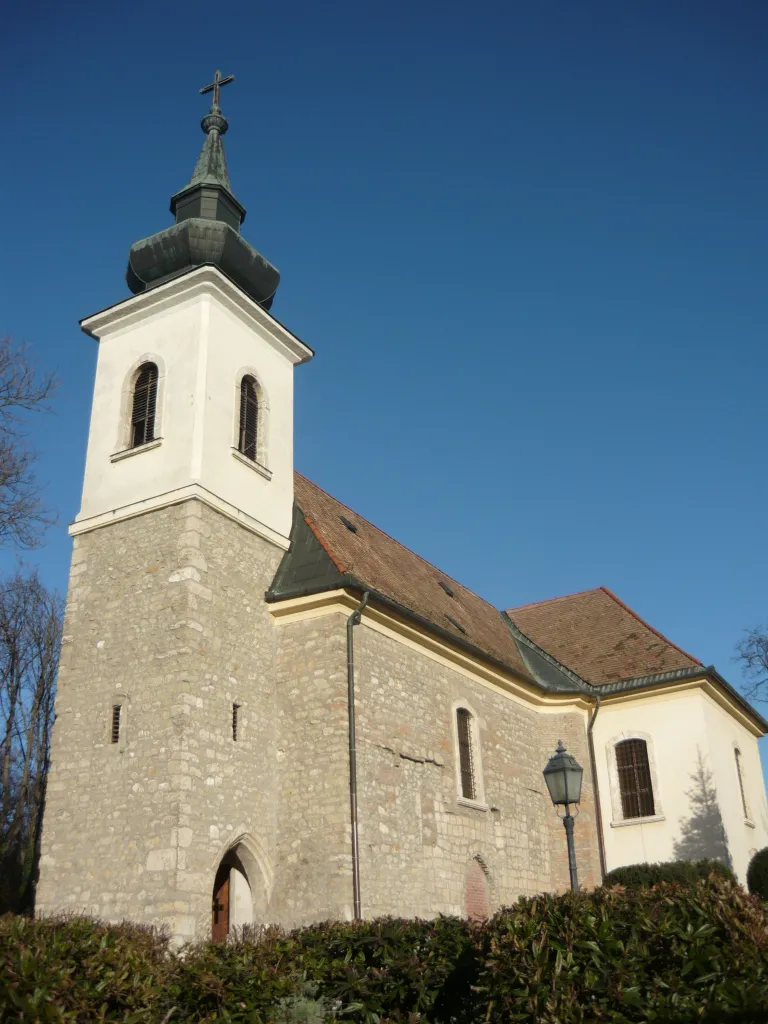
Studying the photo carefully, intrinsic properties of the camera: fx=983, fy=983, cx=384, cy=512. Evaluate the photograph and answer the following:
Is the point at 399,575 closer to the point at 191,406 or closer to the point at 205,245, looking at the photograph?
the point at 191,406

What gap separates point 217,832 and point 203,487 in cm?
538

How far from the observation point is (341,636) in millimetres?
15992

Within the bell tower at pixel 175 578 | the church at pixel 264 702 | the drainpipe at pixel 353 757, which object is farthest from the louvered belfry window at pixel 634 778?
the bell tower at pixel 175 578

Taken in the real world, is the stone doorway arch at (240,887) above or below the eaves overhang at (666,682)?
below

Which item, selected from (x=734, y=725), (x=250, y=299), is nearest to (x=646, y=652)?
(x=734, y=725)

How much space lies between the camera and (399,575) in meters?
20.5

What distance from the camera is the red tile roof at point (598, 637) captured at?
22547 mm

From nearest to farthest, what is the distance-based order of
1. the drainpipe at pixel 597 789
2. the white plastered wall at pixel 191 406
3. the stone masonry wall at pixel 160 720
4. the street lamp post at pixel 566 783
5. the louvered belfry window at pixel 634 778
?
the street lamp post at pixel 566 783 → the stone masonry wall at pixel 160 720 → the white plastered wall at pixel 191 406 → the drainpipe at pixel 597 789 → the louvered belfry window at pixel 634 778

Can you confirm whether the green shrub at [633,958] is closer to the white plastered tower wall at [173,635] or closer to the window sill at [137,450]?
the white plastered tower wall at [173,635]

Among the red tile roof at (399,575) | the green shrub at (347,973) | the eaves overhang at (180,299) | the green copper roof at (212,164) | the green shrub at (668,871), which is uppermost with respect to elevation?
the green copper roof at (212,164)

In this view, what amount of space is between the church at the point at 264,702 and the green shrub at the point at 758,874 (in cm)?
28

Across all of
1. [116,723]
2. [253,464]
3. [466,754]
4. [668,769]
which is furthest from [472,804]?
[253,464]

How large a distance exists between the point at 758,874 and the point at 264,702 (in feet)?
36.9

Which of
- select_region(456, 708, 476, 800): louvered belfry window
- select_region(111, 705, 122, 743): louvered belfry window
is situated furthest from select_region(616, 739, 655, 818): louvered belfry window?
select_region(111, 705, 122, 743): louvered belfry window
